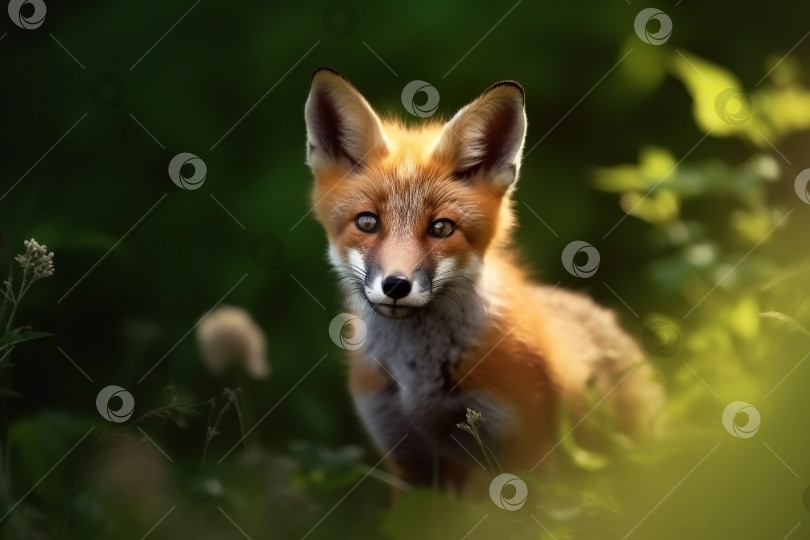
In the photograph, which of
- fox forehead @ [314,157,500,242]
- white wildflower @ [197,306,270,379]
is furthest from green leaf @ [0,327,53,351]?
white wildflower @ [197,306,270,379]

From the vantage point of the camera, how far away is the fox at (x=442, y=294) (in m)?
3.11

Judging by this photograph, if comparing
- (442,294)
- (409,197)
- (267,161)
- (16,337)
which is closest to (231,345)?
(267,161)

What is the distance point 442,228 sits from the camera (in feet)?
10.2

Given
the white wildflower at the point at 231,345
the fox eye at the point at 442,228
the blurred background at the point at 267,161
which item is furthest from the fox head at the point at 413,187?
the white wildflower at the point at 231,345

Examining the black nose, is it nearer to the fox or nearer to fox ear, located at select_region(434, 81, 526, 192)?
the fox

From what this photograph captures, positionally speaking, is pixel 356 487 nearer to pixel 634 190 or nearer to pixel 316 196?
pixel 316 196

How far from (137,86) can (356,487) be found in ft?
7.28

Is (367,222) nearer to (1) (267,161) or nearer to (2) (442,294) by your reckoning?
(2) (442,294)

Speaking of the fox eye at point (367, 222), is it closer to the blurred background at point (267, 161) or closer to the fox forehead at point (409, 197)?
the fox forehead at point (409, 197)

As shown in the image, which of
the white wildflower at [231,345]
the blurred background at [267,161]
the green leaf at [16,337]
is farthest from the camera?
the blurred background at [267,161]

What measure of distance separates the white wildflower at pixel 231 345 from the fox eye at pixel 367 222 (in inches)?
47.9

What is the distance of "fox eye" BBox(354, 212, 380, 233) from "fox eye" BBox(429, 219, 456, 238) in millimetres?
182

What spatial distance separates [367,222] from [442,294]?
1.24ft

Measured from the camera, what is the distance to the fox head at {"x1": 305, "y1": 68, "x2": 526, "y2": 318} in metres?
3.05
